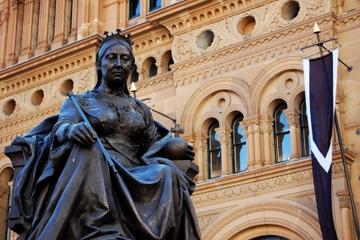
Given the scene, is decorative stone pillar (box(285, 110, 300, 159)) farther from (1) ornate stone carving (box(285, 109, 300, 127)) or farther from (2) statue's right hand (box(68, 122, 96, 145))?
(2) statue's right hand (box(68, 122, 96, 145))

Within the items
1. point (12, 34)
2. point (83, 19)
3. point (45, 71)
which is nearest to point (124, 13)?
point (83, 19)

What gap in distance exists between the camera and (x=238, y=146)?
20.6m

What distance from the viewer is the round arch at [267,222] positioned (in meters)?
18.0

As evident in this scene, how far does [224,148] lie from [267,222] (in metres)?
2.64

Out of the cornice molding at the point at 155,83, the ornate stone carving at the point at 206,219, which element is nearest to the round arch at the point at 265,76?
the ornate stone carving at the point at 206,219

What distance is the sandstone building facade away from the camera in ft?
60.9

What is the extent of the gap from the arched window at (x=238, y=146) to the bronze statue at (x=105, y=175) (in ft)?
48.4

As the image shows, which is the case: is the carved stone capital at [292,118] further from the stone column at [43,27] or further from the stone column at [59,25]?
the stone column at [43,27]

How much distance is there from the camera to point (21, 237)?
5.07 m

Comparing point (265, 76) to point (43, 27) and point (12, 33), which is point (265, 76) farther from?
point (12, 33)

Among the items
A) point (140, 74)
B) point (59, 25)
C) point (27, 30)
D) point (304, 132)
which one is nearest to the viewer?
point (304, 132)

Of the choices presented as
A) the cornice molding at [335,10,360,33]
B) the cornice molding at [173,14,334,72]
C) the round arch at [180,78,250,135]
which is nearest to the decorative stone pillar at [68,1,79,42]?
the cornice molding at [173,14,334,72]

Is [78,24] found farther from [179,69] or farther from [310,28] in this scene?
[310,28]

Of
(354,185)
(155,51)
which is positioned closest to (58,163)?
(354,185)
